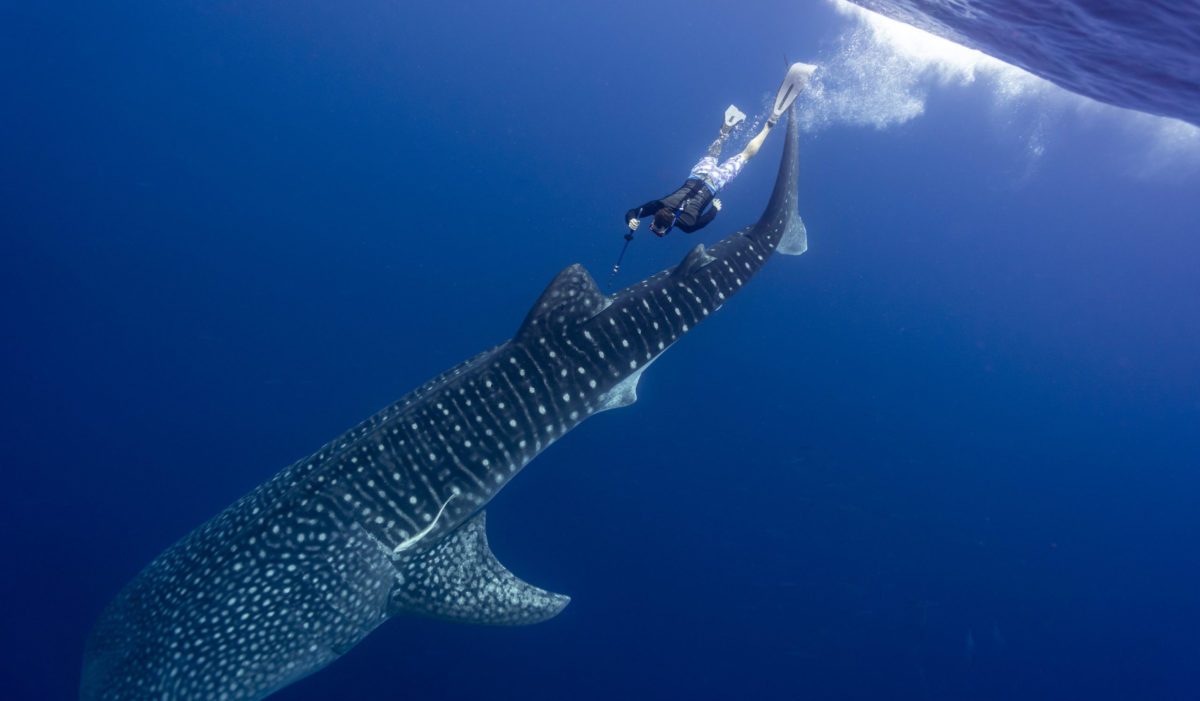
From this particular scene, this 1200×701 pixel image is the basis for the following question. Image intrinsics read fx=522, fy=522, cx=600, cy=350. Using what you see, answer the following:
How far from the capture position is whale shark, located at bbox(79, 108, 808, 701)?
4.57m

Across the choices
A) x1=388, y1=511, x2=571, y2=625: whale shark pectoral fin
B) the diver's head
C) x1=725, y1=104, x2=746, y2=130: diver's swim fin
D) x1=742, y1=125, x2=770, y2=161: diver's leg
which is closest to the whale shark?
x1=388, y1=511, x2=571, y2=625: whale shark pectoral fin

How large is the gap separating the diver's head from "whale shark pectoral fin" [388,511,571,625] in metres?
4.32

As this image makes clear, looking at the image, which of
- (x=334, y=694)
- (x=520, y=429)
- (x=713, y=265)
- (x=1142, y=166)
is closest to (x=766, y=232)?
(x=713, y=265)

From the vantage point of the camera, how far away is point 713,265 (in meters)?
6.85

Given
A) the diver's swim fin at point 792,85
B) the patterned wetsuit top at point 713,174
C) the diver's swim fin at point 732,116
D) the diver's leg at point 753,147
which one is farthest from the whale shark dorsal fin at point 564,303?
the diver's swim fin at point 732,116

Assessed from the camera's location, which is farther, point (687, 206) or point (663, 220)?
point (687, 206)

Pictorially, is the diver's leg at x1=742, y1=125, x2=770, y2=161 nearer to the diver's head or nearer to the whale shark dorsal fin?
the diver's head

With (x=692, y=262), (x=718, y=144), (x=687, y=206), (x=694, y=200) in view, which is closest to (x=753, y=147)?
(x=718, y=144)

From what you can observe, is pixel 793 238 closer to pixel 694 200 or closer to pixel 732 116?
pixel 694 200

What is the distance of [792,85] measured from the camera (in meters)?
9.49

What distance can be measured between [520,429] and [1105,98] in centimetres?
1678

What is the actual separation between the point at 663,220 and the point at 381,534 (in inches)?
200

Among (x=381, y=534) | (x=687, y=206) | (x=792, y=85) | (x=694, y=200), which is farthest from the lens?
(x=792, y=85)

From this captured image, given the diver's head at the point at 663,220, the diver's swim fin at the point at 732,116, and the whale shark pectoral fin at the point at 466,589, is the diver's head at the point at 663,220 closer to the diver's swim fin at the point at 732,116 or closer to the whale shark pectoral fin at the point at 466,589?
the whale shark pectoral fin at the point at 466,589
